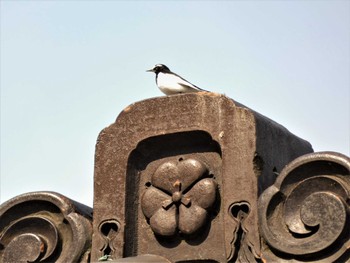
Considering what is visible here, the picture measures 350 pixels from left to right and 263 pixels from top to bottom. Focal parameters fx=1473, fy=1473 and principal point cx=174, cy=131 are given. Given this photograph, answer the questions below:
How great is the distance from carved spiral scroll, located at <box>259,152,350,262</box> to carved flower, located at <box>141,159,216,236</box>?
63cm

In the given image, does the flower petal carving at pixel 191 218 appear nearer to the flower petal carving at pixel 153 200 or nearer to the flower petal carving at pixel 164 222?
the flower petal carving at pixel 164 222

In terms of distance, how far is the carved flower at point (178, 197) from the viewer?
12.7m

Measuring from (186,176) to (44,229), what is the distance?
4.70 ft

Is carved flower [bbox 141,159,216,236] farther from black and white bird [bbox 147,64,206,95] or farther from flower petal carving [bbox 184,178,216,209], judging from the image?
black and white bird [bbox 147,64,206,95]

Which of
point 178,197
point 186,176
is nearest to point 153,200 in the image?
point 178,197

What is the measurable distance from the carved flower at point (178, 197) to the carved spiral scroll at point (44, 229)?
2.10ft

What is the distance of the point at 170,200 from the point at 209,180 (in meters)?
0.40

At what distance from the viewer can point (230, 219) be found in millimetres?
12461

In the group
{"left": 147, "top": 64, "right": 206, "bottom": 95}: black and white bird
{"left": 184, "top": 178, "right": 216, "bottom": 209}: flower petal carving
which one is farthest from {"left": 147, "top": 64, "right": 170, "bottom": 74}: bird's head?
{"left": 184, "top": 178, "right": 216, "bottom": 209}: flower petal carving

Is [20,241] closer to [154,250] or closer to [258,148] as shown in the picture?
[154,250]

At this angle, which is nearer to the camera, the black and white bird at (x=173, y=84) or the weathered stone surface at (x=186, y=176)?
the weathered stone surface at (x=186, y=176)

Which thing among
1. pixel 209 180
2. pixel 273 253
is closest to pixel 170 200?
pixel 209 180

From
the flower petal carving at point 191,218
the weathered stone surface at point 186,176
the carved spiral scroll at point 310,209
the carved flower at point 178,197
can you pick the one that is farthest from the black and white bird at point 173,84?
the carved spiral scroll at point 310,209

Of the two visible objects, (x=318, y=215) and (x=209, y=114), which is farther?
(x=209, y=114)
